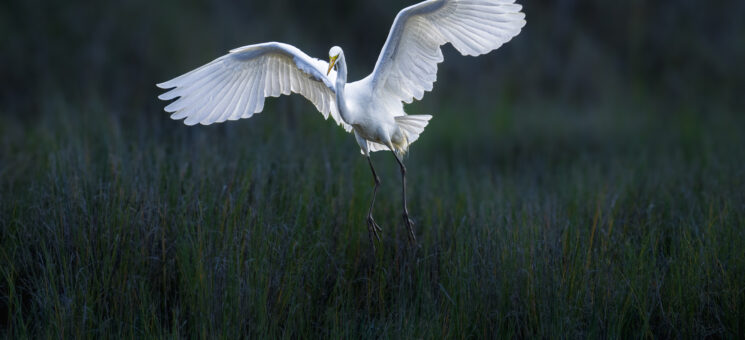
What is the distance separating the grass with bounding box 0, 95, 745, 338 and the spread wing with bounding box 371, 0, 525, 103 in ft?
3.21

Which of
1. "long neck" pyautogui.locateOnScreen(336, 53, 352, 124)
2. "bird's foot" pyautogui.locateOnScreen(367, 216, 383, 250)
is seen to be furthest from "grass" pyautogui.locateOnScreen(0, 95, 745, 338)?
"long neck" pyautogui.locateOnScreen(336, 53, 352, 124)

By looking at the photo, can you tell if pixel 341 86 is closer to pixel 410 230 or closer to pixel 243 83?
pixel 243 83

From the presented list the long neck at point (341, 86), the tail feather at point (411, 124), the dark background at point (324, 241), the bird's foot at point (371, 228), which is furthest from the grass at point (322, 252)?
the long neck at point (341, 86)

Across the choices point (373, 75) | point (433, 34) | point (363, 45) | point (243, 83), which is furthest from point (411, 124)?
point (363, 45)

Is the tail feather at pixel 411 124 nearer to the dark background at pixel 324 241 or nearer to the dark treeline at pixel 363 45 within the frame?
the dark background at pixel 324 241

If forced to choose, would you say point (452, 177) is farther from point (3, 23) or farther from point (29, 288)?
point (3, 23)

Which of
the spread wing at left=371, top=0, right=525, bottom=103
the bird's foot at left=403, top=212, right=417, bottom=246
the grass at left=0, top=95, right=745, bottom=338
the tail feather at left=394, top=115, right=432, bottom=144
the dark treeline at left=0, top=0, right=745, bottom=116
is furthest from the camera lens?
the dark treeline at left=0, top=0, right=745, bottom=116

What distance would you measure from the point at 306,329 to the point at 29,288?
1480 mm

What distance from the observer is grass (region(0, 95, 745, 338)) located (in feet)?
12.2

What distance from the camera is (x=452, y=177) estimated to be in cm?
609

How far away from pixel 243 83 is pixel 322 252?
113 cm

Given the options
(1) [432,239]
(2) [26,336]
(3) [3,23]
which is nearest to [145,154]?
(2) [26,336]

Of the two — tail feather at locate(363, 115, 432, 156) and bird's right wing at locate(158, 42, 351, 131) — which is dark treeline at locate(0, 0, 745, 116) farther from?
tail feather at locate(363, 115, 432, 156)

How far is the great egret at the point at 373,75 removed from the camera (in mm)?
3881
